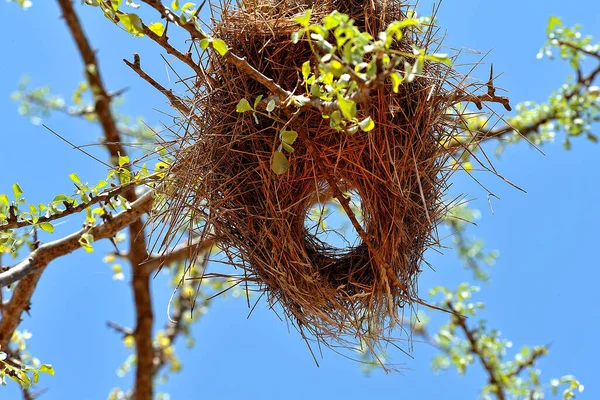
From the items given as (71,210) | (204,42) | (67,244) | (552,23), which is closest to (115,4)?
(204,42)

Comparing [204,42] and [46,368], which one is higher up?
[204,42]

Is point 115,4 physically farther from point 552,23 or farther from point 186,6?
point 552,23

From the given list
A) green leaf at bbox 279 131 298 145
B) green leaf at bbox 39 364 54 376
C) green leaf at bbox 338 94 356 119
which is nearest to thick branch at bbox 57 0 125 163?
green leaf at bbox 39 364 54 376

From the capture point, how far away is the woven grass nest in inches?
65.3

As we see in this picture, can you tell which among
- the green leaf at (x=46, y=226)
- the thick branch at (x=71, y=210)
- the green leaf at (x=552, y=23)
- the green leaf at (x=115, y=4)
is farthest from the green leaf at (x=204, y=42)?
the green leaf at (x=552, y=23)

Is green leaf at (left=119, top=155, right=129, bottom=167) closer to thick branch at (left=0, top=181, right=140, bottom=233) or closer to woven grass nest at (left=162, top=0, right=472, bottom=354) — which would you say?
thick branch at (left=0, top=181, right=140, bottom=233)

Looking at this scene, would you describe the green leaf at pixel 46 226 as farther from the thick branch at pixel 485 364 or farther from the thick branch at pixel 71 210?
the thick branch at pixel 485 364

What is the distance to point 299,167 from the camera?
173 centimetres

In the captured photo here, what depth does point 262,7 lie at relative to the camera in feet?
5.75

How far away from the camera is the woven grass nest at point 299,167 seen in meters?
1.66

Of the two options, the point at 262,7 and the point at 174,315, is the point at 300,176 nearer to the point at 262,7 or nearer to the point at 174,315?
the point at 262,7

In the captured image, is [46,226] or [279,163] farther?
[46,226]

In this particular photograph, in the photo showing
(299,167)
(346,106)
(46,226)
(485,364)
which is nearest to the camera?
(346,106)

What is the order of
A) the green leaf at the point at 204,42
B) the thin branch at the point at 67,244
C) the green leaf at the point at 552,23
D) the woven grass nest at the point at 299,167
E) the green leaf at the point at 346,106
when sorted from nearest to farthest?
the green leaf at the point at 346,106 < the green leaf at the point at 204,42 < the woven grass nest at the point at 299,167 < the thin branch at the point at 67,244 < the green leaf at the point at 552,23
